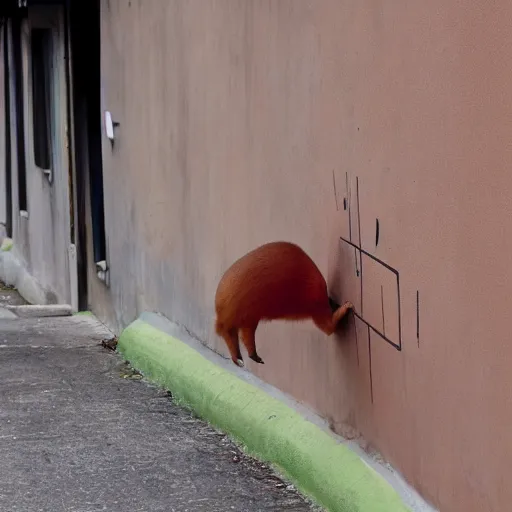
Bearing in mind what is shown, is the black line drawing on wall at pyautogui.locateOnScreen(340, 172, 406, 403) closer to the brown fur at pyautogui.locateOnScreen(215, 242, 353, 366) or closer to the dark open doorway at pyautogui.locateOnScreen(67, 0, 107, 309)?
the brown fur at pyautogui.locateOnScreen(215, 242, 353, 366)

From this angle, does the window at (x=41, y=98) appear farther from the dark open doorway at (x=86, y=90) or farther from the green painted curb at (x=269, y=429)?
the green painted curb at (x=269, y=429)

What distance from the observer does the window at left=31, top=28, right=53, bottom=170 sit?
1048 cm

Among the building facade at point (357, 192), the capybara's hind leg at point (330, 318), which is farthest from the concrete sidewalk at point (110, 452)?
the capybara's hind leg at point (330, 318)

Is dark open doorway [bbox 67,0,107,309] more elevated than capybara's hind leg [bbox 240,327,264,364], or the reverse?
dark open doorway [bbox 67,0,107,309]

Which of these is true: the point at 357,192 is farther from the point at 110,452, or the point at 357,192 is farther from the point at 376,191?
the point at 110,452

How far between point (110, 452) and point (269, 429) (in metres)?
0.70

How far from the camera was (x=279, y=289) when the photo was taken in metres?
3.78

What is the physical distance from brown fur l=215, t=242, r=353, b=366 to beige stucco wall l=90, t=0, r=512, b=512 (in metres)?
0.09

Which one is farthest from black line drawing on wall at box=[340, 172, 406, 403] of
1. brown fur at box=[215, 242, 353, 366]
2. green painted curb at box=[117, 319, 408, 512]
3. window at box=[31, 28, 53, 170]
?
window at box=[31, 28, 53, 170]

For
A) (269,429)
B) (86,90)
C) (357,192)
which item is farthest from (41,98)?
(357,192)

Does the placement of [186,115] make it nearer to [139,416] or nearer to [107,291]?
[139,416]

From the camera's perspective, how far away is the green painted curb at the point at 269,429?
11.8 feet

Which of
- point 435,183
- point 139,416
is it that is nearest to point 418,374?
point 435,183

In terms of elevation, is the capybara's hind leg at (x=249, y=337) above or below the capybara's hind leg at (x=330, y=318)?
below
